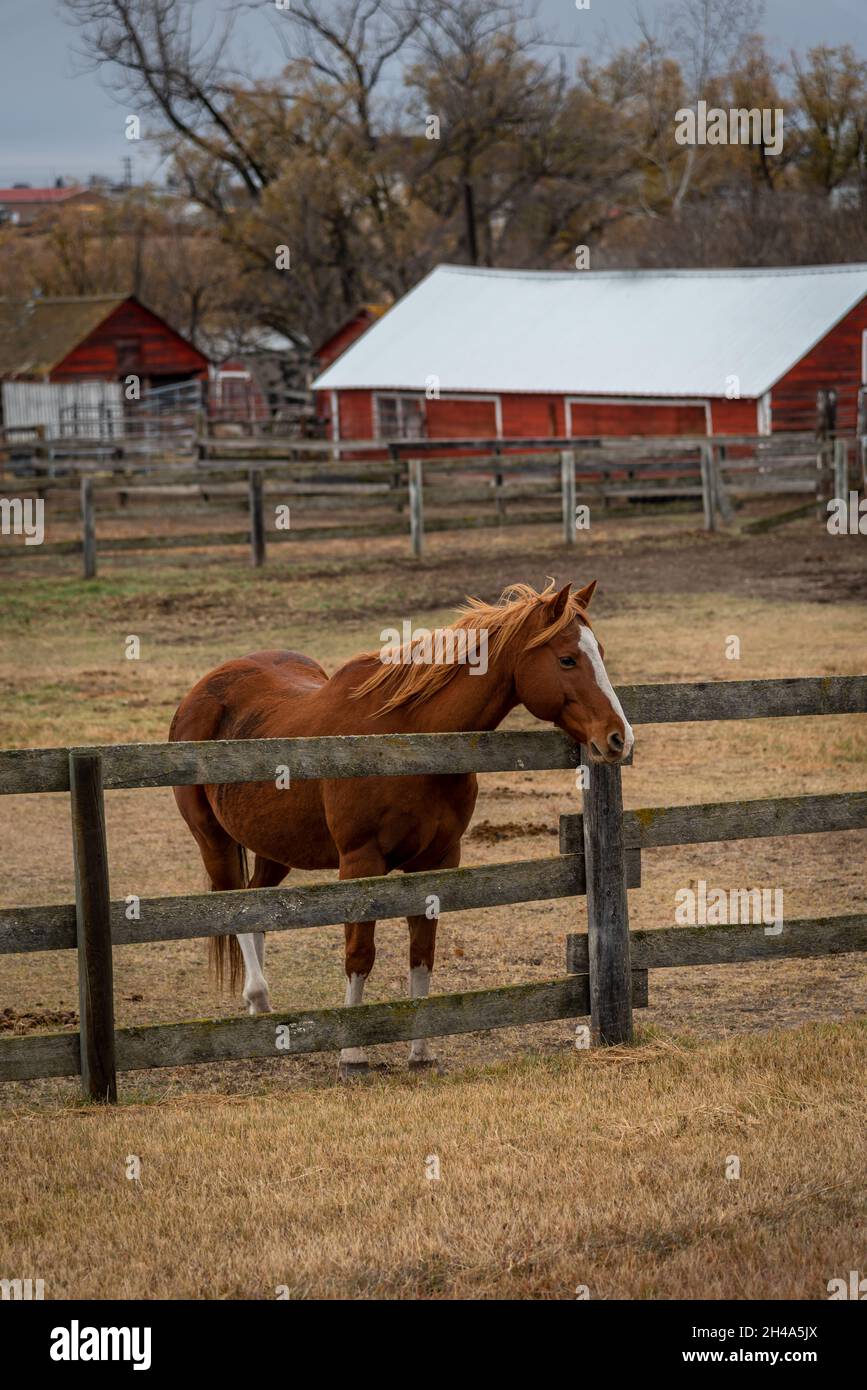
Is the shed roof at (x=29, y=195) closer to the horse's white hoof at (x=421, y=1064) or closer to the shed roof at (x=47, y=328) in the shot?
the shed roof at (x=47, y=328)

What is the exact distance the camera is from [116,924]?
18.4 ft

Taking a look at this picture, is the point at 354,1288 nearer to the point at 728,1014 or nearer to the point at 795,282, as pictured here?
the point at 728,1014

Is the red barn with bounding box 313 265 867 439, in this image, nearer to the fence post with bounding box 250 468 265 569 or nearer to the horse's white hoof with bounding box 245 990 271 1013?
the fence post with bounding box 250 468 265 569

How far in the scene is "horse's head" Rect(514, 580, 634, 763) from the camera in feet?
19.3

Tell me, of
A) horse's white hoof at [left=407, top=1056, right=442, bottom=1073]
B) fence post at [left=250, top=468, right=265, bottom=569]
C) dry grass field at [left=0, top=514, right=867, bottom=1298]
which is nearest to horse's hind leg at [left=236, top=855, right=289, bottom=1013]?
dry grass field at [left=0, top=514, right=867, bottom=1298]

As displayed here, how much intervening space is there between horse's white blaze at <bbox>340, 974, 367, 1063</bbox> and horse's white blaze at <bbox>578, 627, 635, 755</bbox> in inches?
62.8

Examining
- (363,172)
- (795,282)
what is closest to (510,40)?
(363,172)

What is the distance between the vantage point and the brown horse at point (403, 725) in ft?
19.8

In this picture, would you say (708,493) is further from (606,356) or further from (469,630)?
(469,630)

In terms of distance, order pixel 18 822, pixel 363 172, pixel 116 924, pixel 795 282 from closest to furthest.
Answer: pixel 116 924, pixel 18 822, pixel 795 282, pixel 363 172

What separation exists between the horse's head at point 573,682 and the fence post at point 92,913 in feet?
5.56

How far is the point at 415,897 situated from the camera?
603cm

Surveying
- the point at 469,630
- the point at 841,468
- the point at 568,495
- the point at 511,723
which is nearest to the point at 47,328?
the point at 568,495

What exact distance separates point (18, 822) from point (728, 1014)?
6.20 meters
